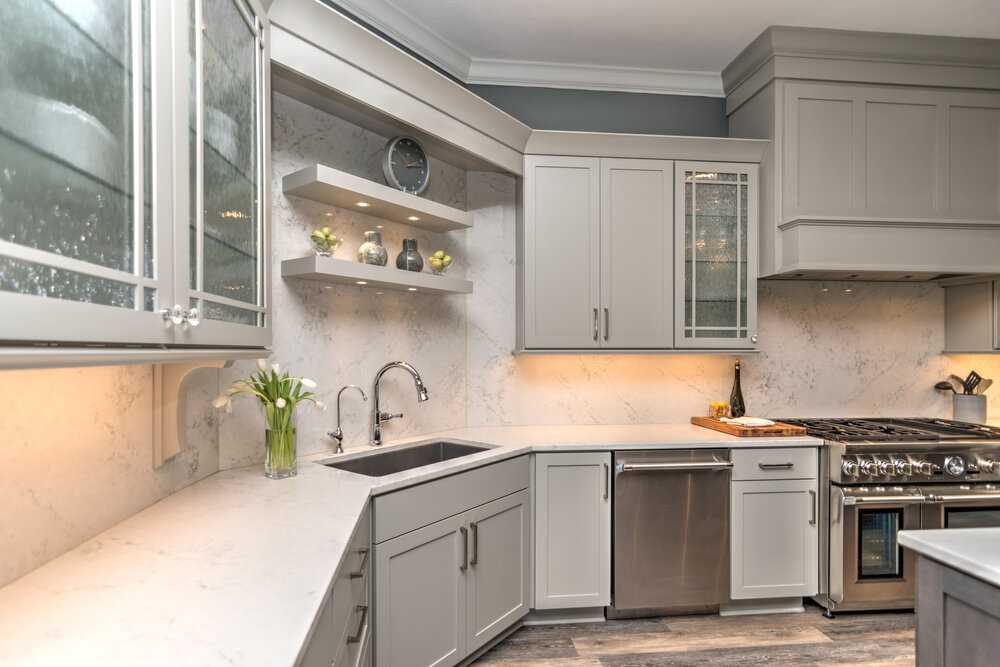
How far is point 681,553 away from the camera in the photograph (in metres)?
2.68

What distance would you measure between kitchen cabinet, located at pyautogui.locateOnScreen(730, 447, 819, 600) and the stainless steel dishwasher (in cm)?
7

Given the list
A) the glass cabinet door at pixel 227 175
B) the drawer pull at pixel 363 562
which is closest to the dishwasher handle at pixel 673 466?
the drawer pull at pixel 363 562

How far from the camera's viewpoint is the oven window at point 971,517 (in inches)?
105

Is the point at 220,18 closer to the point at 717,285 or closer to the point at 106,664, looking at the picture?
the point at 106,664

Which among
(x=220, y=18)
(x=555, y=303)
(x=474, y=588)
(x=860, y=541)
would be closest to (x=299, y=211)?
(x=220, y=18)

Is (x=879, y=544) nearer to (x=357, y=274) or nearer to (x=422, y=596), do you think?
(x=422, y=596)

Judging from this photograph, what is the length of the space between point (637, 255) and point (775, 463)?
125 centimetres

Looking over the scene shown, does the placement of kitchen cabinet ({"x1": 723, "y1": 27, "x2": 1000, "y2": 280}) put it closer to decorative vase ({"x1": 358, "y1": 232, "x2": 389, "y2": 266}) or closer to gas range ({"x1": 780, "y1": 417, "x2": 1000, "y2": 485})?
gas range ({"x1": 780, "y1": 417, "x2": 1000, "y2": 485})

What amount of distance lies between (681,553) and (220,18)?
8.97 feet

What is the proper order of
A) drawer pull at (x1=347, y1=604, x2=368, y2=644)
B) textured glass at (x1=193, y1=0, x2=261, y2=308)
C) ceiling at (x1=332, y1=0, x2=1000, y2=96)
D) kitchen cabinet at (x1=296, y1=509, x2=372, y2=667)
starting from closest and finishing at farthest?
kitchen cabinet at (x1=296, y1=509, x2=372, y2=667)
textured glass at (x1=193, y1=0, x2=261, y2=308)
drawer pull at (x1=347, y1=604, x2=368, y2=644)
ceiling at (x1=332, y1=0, x2=1000, y2=96)

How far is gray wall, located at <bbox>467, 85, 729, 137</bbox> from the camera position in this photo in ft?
10.3

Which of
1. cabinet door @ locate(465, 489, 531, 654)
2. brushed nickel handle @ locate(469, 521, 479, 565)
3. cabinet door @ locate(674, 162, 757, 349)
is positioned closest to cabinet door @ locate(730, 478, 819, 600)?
cabinet door @ locate(674, 162, 757, 349)

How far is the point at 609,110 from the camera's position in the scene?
3242mm

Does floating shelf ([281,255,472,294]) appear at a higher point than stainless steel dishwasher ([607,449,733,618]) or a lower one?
higher
